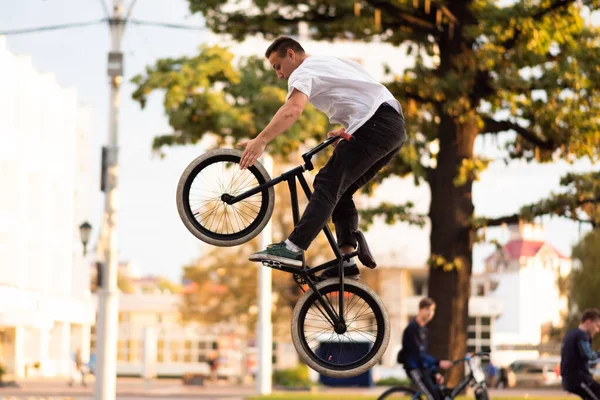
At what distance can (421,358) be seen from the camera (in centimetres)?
1387

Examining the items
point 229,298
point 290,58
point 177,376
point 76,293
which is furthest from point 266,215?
point 76,293

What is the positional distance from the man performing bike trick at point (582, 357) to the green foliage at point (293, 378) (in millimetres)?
26838

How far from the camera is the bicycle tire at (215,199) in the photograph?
20.5ft

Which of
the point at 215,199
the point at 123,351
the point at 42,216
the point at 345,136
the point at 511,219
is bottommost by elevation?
the point at 123,351

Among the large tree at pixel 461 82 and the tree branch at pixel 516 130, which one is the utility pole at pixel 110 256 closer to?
the large tree at pixel 461 82

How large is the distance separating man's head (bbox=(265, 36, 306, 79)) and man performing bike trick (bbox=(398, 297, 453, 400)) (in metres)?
7.73

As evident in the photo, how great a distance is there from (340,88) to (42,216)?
47041mm

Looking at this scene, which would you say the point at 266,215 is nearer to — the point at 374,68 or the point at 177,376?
the point at 177,376

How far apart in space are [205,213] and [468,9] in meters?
11.2

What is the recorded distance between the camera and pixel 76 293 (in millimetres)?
62719

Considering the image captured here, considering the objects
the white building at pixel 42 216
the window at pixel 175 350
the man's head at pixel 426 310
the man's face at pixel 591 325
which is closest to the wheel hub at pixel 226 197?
the man's head at pixel 426 310

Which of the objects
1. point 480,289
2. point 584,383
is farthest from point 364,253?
point 480,289

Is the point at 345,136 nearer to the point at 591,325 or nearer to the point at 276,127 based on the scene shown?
the point at 276,127

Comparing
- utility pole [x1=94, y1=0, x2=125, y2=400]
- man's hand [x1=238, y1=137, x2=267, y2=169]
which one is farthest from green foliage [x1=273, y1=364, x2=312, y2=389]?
man's hand [x1=238, y1=137, x2=267, y2=169]
